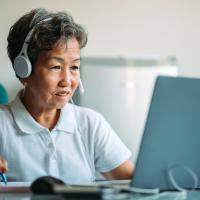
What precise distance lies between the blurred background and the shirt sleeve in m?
1.33

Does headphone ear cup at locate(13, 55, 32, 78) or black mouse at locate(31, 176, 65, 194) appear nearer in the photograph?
black mouse at locate(31, 176, 65, 194)

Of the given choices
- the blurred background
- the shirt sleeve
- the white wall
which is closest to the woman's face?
the shirt sleeve

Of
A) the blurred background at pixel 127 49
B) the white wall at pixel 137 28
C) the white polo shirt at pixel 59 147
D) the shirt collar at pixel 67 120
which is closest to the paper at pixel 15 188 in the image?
the white polo shirt at pixel 59 147

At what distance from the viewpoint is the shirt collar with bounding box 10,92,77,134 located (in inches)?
53.1

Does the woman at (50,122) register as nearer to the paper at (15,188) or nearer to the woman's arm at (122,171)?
the woman's arm at (122,171)

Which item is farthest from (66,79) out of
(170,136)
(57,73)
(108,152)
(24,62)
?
(170,136)

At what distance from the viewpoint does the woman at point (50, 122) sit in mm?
1314

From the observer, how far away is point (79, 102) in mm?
2797

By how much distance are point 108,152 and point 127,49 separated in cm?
188

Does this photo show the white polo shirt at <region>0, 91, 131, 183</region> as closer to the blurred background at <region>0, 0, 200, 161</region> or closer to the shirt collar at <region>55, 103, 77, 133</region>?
the shirt collar at <region>55, 103, 77, 133</region>

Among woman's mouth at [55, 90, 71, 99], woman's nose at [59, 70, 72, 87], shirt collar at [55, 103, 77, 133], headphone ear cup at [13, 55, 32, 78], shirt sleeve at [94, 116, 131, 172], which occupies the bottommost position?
shirt sleeve at [94, 116, 131, 172]

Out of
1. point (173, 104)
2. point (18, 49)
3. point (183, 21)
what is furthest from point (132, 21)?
point (173, 104)

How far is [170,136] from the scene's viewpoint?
0.90m

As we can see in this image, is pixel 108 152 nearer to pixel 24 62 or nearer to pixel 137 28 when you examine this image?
pixel 24 62
